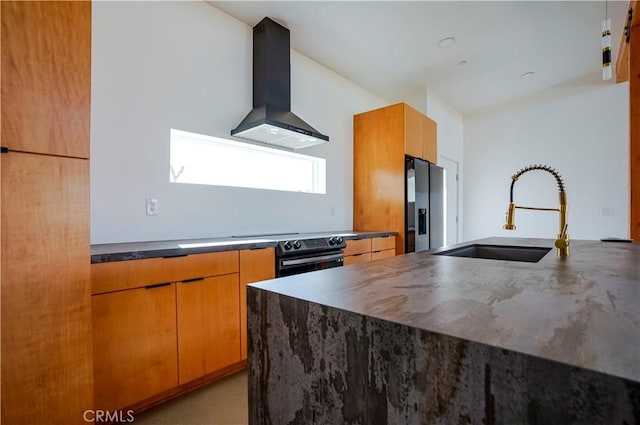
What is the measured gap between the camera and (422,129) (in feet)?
13.0

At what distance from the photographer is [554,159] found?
4762 millimetres

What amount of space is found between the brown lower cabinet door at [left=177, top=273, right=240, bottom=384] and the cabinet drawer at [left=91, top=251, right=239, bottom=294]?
54 millimetres

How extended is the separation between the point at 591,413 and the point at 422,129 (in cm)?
394

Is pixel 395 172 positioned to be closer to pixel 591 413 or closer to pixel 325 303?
pixel 325 303

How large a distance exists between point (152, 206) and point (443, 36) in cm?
312

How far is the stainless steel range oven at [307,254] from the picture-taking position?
2316 mm

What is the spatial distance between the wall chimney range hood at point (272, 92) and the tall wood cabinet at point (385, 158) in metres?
1.12

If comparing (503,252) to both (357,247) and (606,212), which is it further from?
(606,212)

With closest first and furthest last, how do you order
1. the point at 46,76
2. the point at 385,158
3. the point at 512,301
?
the point at 512,301 → the point at 46,76 → the point at 385,158

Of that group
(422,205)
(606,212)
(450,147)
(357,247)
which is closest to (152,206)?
(357,247)

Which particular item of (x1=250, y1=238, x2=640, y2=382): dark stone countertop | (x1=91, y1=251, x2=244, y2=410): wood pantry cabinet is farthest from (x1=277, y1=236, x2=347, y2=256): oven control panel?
(x1=250, y1=238, x2=640, y2=382): dark stone countertop

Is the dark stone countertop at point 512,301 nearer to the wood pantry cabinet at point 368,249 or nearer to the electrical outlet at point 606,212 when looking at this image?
the wood pantry cabinet at point 368,249

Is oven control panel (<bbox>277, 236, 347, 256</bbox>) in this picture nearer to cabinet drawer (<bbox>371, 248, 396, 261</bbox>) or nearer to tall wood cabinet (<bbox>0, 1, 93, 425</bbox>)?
cabinet drawer (<bbox>371, 248, 396, 261</bbox>)

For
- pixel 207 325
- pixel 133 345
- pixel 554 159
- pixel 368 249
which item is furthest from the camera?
pixel 554 159
